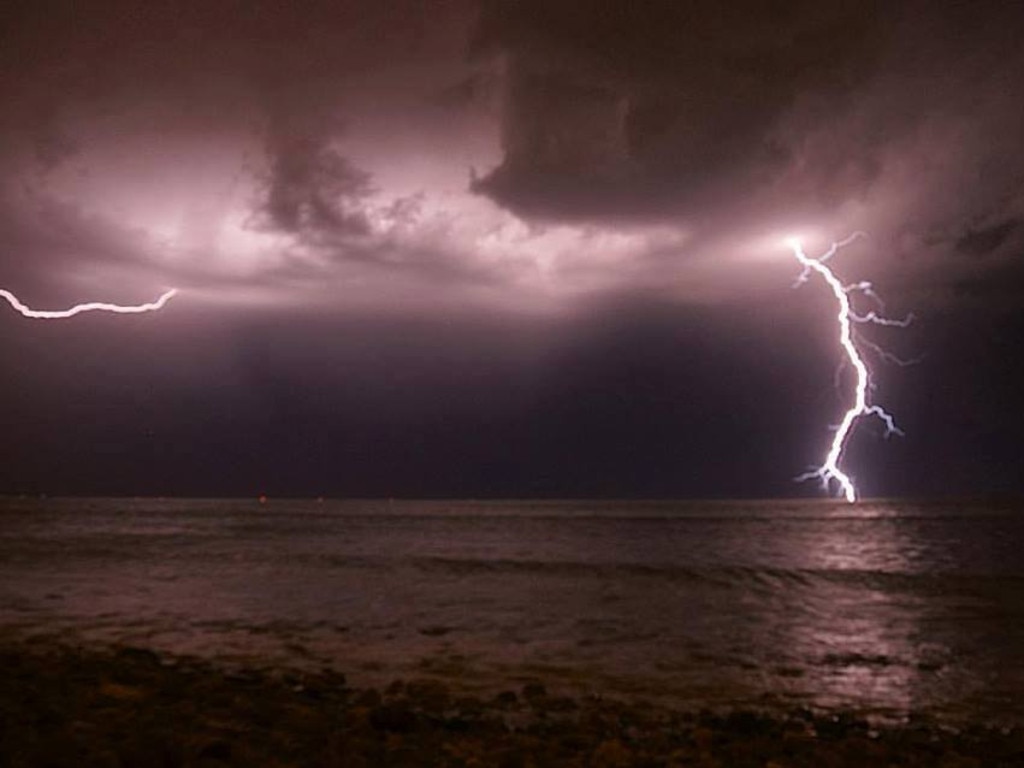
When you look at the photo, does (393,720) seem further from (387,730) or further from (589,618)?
(589,618)

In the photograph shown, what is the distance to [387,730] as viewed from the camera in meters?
8.81

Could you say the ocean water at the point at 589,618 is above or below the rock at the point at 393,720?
below

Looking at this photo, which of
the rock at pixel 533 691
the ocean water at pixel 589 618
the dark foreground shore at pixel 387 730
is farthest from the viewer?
the ocean water at pixel 589 618

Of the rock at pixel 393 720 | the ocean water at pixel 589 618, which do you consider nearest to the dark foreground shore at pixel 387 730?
the rock at pixel 393 720

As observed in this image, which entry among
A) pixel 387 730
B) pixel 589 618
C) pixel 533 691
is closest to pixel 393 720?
pixel 387 730

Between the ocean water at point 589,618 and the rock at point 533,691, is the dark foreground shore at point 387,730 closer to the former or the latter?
the rock at point 533,691

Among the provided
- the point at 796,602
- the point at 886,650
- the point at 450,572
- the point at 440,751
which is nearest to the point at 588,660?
the point at 886,650

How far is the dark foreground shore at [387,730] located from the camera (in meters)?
7.21

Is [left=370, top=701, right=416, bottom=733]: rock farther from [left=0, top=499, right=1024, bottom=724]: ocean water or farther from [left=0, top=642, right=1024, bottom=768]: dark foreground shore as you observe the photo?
[left=0, top=499, right=1024, bottom=724]: ocean water

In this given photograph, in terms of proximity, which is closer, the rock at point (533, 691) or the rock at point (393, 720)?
the rock at point (393, 720)

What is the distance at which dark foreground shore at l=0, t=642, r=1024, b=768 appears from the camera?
7215 mm

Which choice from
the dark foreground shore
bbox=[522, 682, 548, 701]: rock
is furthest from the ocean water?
the dark foreground shore

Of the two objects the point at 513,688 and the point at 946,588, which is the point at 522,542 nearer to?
the point at 946,588

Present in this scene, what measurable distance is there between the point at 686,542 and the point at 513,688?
4571 cm
